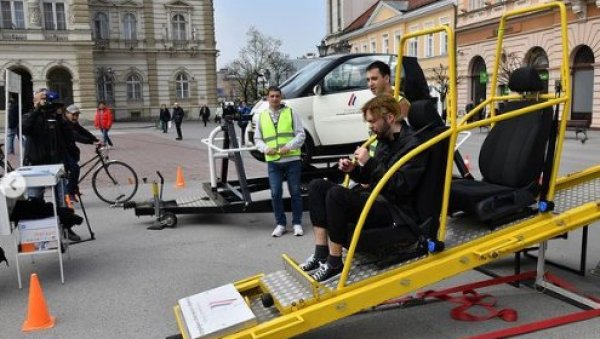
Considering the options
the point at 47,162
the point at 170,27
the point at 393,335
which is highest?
the point at 170,27

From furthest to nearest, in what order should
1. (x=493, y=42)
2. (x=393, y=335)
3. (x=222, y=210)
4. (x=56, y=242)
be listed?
(x=493, y=42)
(x=222, y=210)
(x=56, y=242)
(x=393, y=335)

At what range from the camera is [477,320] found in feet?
13.8

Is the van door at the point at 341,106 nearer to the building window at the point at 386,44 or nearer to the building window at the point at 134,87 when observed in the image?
the building window at the point at 386,44

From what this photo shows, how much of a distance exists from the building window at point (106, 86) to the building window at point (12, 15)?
7308mm

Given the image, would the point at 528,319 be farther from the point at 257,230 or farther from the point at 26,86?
the point at 26,86

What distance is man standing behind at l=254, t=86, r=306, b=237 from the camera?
6.71 metres

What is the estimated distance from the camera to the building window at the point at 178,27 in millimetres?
50688

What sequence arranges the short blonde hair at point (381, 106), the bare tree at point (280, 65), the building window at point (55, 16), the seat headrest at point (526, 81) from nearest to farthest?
the short blonde hair at point (381, 106)
the seat headrest at point (526, 81)
the building window at point (55, 16)
the bare tree at point (280, 65)

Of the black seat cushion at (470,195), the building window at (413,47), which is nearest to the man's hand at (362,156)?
the black seat cushion at (470,195)

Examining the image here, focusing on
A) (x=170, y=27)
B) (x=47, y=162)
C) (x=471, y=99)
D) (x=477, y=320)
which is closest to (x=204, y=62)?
(x=170, y=27)

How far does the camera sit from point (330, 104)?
8.27 meters

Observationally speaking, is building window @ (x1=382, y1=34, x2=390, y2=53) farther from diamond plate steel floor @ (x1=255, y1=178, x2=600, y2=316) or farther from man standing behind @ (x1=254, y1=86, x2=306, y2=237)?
diamond plate steel floor @ (x1=255, y1=178, x2=600, y2=316)

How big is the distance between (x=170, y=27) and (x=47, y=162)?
45.7m

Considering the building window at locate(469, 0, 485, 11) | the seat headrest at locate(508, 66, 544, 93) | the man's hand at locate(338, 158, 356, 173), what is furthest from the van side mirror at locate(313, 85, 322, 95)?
the building window at locate(469, 0, 485, 11)
